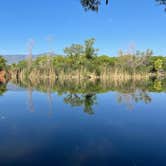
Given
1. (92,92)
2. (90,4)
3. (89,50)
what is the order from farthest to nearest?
(89,50), (92,92), (90,4)

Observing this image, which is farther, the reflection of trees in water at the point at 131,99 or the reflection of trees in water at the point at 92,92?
the reflection of trees in water at the point at 92,92

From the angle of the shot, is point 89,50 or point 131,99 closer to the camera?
point 131,99

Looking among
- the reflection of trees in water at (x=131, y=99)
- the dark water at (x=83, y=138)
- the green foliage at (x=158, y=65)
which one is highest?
the green foliage at (x=158, y=65)

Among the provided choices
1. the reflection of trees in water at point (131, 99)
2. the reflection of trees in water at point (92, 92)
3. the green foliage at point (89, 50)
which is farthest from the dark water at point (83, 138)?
the green foliage at point (89, 50)

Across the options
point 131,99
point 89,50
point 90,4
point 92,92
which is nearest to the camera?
point 90,4

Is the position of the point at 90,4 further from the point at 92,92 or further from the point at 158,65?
the point at 158,65

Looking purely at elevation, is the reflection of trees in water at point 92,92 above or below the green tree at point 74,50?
below

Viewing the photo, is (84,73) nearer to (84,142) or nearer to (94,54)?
(94,54)

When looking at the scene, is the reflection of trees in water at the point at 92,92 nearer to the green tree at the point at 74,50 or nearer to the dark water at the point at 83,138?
the dark water at the point at 83,138

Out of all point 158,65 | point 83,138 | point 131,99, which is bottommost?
point 83,138

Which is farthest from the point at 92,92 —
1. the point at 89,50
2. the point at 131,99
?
the point at 89,50

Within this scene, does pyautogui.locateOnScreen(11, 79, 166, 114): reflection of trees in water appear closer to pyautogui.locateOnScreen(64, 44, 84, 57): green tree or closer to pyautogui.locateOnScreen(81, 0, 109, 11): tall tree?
pyautogui.locateOnScreen(81, 0, 109, 11): tall tree

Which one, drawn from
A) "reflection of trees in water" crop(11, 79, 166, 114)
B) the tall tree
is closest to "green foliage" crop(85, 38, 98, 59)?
"reflection of trees in water" crop(11, 79, 166, 114)

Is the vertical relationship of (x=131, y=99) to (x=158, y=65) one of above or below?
below
